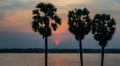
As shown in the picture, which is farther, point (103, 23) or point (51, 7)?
point (103, 23)

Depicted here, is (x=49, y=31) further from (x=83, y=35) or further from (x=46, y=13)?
(x=83, y=35)

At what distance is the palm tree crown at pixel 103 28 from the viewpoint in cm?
6397

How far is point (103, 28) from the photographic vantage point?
64.1 meters

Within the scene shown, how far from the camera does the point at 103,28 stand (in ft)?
210

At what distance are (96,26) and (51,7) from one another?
1076cm

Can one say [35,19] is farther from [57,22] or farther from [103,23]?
[103,23]

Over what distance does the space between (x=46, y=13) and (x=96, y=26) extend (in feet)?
37.1

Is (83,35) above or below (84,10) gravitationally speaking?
below

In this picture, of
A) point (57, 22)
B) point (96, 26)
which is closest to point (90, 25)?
point (96, 26)

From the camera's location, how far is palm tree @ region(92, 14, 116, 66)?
A: 210 ft

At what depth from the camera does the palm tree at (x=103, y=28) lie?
64.0 m

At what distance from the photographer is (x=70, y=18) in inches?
2530

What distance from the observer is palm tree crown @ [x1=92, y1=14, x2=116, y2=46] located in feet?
210

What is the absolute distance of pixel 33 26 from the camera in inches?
2270
